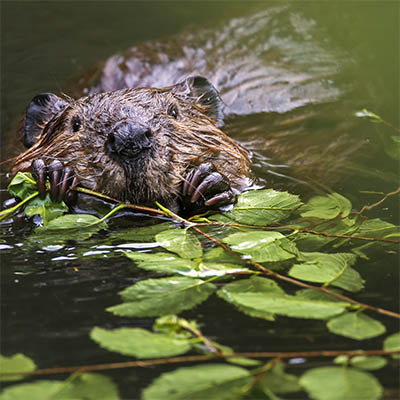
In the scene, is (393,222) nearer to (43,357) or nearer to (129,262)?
(129,262)

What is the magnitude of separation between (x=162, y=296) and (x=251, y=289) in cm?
30

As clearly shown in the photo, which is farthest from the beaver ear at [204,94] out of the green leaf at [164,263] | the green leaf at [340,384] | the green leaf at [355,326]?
the green leaf at [340,384]

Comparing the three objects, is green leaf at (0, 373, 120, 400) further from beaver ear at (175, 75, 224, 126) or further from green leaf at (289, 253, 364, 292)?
beaver ear at (175, 75, 224, 126)

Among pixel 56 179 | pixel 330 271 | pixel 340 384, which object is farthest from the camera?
pixel 56 179

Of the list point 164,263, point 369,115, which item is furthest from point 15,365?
point 369,115

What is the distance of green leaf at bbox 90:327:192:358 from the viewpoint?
166 cm

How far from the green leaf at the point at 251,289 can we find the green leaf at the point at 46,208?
1.10 metres

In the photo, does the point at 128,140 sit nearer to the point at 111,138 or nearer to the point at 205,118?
the point at 111,138

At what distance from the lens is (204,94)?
144 inches

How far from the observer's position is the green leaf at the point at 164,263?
7.02 ft

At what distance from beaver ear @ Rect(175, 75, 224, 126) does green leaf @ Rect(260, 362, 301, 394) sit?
7.02 ft

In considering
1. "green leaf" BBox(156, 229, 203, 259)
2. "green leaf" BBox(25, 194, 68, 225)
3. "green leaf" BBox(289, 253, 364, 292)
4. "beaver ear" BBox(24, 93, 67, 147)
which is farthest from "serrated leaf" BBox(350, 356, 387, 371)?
"beaver ear" BBox(24, 93, 67, 147)

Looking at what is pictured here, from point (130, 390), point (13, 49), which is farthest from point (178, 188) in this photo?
point (13, 49)

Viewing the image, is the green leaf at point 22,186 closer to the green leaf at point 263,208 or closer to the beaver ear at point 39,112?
the beaver ear at point 39,112
